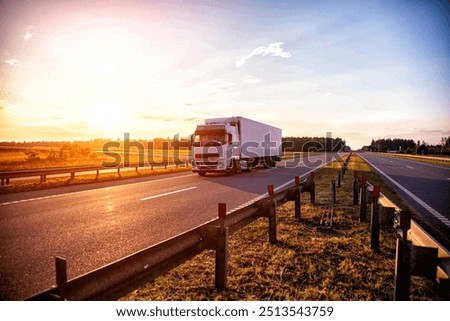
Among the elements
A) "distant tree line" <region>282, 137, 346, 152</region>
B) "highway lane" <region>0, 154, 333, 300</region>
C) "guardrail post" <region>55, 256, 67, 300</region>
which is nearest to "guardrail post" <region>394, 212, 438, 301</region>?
"guardrail post" <region>55, 256, 67, 300</region>

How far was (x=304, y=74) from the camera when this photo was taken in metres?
5.23

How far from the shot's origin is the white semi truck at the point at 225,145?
1873 centimetres

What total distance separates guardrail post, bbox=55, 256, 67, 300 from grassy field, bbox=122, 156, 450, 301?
6.31 ft

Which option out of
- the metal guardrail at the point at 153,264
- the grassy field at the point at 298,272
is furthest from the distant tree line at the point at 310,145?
the metal guardrail at the point at 153,264

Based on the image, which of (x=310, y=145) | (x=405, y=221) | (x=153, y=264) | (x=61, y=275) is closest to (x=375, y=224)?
(x=405, y=221)

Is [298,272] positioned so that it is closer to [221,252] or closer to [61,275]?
[221,252]

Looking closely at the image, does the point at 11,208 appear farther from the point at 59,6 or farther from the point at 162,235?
the point at 59,6

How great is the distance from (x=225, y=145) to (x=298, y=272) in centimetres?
1502

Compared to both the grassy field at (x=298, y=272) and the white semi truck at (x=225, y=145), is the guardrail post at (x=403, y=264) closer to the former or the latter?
the grassy field at (x=298, y=272)

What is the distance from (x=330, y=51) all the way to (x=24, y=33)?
4.57m

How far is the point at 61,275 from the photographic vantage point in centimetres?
164

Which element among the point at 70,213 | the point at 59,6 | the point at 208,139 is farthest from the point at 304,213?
the point at 208,139

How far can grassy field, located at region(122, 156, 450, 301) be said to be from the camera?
3480mm

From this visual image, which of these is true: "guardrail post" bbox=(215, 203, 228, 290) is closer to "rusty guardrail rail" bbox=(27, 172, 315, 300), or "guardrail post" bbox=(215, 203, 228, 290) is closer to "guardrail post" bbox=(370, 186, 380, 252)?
"rusty guardrail rail" bbox=(27, 172, 315, 300)
